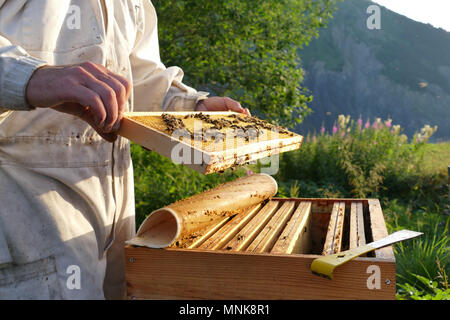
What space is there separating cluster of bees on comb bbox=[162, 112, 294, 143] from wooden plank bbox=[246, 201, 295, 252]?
42 centimetres

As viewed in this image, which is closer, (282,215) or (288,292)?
(288,292)

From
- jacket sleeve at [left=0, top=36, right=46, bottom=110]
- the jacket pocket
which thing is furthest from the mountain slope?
jacket sleeve at [left=0, top=36, right=46, bottom=110]

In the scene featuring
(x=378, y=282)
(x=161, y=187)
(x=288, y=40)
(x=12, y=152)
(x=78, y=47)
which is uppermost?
(x=288, y=40)

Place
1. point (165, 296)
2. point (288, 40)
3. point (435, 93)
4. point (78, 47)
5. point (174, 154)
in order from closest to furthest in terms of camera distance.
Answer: point (174, 154) → point (165, 296) → point (78, 47) → point (288, 40) → point (435, 93)

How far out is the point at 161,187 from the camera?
17.1 feet

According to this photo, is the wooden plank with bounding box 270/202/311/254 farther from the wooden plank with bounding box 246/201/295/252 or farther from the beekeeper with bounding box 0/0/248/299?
the beekeeper with bounding box 0/0/248/299

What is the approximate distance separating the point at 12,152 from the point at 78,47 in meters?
0.50

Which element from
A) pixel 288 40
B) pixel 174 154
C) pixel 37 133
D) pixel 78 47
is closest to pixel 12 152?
pixel 37 133

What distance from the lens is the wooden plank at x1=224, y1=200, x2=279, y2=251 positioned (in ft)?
5.17

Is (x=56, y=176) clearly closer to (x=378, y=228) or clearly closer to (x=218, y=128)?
(x=218, y=128)

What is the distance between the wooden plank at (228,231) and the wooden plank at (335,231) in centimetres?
40

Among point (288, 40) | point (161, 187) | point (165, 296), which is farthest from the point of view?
point (288, 40)

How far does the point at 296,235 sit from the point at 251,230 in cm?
20
